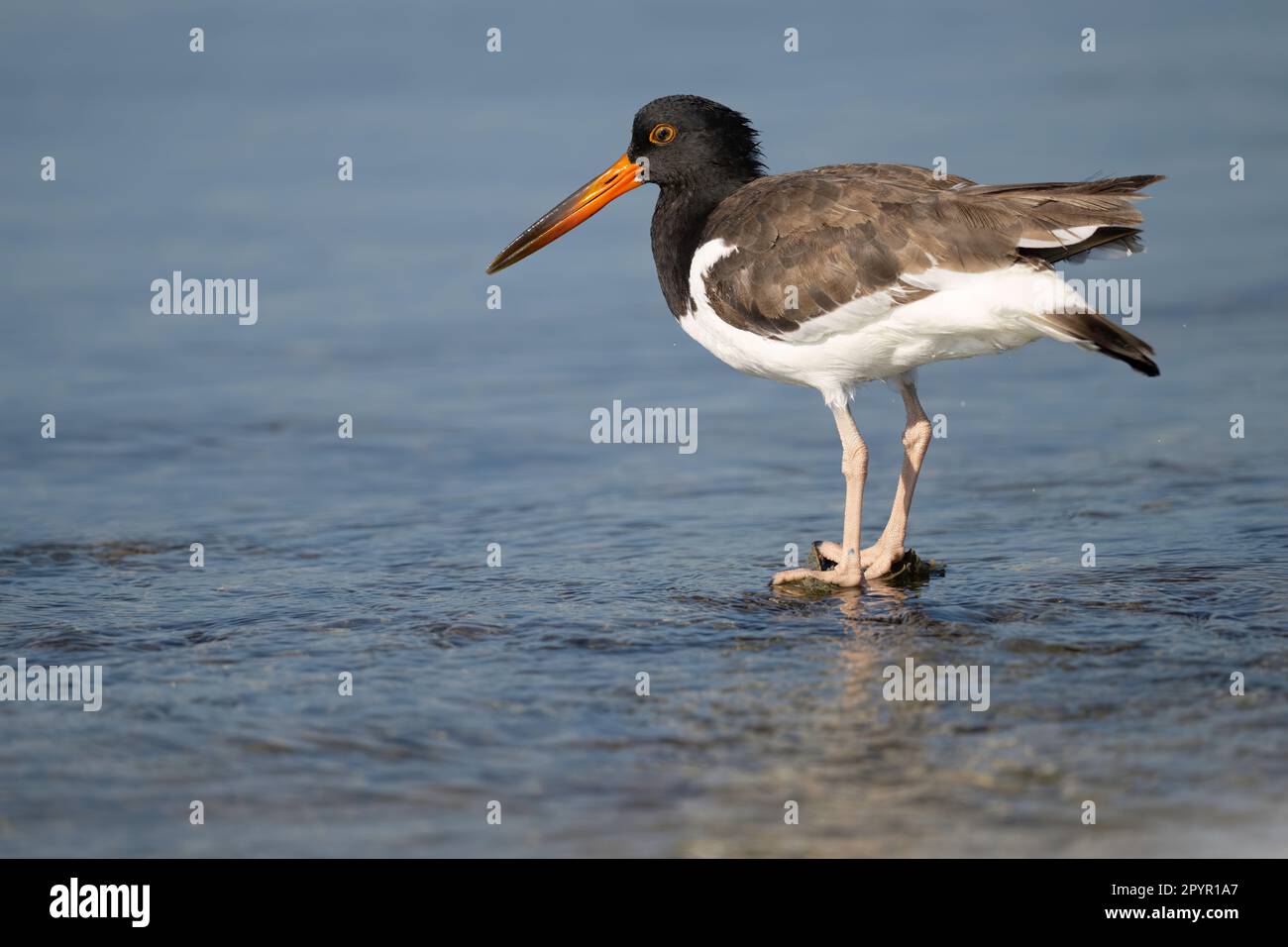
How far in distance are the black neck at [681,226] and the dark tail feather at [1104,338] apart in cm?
179

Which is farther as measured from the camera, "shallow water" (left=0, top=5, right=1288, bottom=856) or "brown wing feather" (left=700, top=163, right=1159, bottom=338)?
"brown wing feather" (left=700, top=163, right=1159, bottom=338)

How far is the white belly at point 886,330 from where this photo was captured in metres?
5.96

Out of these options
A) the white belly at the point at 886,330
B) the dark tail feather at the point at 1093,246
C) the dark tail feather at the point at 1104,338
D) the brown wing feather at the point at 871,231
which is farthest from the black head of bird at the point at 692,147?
the dark tail feather at the point at 1104,338

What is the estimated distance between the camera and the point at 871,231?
6227 millimetres

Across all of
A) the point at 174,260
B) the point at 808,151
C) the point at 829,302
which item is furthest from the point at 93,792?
the point at 808,151

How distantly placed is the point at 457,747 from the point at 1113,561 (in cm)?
328

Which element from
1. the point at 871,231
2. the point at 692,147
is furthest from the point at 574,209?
the point at 871,231

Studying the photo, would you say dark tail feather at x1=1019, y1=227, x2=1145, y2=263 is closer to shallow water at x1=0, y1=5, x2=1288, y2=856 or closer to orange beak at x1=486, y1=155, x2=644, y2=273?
shallow water at x1=0, y1=5, x2=1288, y2=856

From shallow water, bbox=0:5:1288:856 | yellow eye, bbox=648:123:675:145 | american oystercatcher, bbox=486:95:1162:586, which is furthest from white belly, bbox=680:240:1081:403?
shallow water, bbox=0:5:1288:856

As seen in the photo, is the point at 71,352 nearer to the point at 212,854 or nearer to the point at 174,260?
the point at 174,260

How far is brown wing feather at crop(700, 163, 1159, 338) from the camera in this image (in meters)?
5.96

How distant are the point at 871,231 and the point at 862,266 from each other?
0.16 metres

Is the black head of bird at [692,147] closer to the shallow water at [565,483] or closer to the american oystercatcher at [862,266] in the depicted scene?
the american oystercatcher at [862,266]
